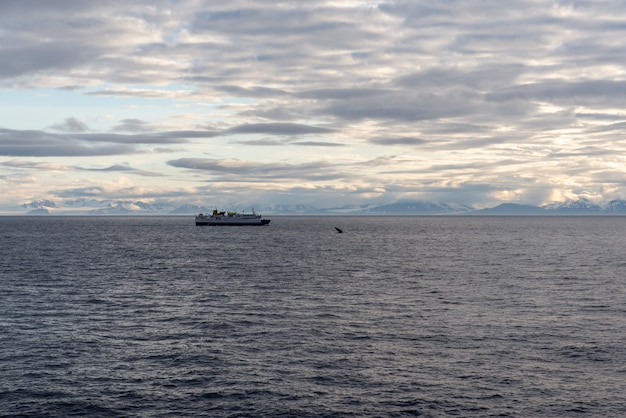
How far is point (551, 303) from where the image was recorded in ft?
226

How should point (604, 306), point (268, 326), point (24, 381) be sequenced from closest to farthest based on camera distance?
point (24, 381) → point (268, 326) → point (604, 306)

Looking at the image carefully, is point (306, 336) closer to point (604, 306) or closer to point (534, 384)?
point (534, 384)

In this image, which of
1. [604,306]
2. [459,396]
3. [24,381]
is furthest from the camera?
[604,306]

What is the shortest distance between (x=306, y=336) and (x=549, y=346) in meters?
20.5

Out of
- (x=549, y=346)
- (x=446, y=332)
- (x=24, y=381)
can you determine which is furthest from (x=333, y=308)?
(x=24, y=381)

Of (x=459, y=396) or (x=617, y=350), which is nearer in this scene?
(x=459, y=396)

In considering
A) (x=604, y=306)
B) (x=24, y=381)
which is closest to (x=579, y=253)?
(x=604, y=306)

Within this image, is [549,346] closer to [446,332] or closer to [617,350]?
[617,350]

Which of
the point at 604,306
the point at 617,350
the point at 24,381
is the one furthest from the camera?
the point at 604,306

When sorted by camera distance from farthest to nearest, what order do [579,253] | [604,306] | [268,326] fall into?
[579,253] < [604,306] < [268,326]

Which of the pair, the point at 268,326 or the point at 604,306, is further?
the point at 604,306

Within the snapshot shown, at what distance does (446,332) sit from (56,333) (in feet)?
116

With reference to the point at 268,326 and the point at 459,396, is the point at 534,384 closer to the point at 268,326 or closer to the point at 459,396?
the point at 459,396

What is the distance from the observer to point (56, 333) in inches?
2087
